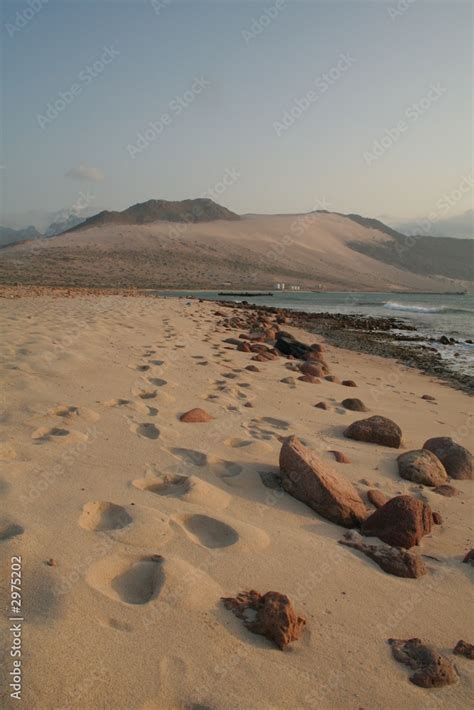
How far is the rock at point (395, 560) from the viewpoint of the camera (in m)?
2.24

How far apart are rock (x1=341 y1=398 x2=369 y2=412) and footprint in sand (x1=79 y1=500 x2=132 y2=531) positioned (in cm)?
330

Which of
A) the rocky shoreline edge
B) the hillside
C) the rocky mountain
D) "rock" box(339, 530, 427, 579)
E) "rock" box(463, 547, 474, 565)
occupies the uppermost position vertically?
the rocky mountain

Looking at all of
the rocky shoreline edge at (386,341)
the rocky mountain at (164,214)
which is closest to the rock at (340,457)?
the rocky shoreline edge at (386,341)

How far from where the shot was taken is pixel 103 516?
92.8 inches

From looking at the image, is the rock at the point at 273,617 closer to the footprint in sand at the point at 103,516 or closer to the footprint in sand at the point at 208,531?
the footprint in sand at the point at 208,531

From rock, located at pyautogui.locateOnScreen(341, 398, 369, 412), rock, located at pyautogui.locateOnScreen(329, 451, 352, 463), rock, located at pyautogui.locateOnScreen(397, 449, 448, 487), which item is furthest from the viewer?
rock, located at pyautogui.locateOnScreen(341, 398, 369, 412)

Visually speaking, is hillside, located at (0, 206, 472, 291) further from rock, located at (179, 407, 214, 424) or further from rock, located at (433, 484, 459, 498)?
rock, located at (433, 484, 459, 498)

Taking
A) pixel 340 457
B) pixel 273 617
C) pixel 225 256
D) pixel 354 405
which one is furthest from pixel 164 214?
pixel 273 617

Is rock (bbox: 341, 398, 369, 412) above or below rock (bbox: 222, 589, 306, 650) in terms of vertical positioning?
below

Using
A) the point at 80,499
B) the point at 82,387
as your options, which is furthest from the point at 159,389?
the point at 80,499

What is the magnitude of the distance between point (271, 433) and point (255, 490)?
103 cm

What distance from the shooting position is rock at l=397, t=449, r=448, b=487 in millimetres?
3420

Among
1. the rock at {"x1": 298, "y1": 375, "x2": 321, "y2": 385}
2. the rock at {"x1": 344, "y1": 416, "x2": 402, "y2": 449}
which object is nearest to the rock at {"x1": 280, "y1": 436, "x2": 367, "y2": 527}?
the rock at {"x1": 344, "y1": 416, "x2": 402, "y2": 449}

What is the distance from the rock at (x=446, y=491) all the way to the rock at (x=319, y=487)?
803 mm
